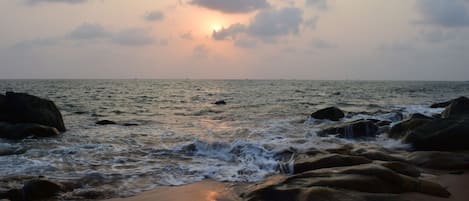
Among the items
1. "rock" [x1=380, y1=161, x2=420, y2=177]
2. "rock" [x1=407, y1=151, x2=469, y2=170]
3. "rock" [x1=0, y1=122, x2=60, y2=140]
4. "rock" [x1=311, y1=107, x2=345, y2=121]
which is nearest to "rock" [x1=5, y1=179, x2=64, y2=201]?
"rock" [x1=380, y1=161, x2=420, y2=177]

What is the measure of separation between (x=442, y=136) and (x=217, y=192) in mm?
7479

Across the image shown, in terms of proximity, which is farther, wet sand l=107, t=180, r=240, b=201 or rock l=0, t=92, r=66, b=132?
rock l=0, t=92, r=66, b=132

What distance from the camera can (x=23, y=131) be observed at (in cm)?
1714

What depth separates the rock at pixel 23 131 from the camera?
17.0 metres

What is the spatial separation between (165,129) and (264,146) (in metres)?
7.64

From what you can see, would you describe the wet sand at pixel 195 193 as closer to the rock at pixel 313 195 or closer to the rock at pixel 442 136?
the rock at pixel 313 195

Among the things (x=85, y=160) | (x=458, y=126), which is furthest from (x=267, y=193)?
(x=458, y=126)

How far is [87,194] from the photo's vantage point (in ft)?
29.5

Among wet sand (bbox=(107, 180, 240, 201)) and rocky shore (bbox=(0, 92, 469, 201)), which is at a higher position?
rocky shore (bbox=(0, 92, 469, 201))

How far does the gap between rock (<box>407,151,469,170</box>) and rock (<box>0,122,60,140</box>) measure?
1345 centimetres

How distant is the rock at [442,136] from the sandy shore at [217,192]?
3.15 meters

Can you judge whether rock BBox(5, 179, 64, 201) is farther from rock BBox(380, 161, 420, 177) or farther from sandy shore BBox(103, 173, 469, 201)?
rock BBox(380, 161, 420, 177)

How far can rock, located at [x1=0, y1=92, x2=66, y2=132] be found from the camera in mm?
18719

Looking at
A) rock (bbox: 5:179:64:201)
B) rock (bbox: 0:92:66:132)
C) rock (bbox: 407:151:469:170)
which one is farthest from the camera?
rock (bbox: 0:92:66:132)
